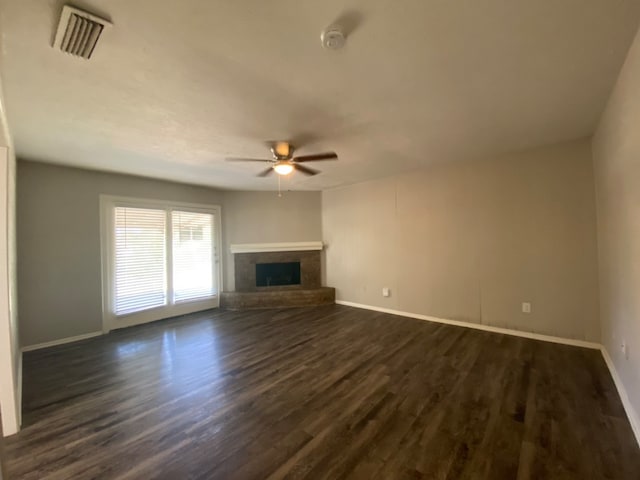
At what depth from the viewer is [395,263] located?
5.03 m

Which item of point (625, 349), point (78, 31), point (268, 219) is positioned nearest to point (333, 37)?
point (78, 31)

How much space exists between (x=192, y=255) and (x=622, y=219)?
19.1 ft

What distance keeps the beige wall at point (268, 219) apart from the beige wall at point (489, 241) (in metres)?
1.05

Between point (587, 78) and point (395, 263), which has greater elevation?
point (587, 78)

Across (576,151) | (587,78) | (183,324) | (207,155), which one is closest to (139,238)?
(183,324)

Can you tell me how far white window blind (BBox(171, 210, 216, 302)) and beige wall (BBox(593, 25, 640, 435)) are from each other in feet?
19.0

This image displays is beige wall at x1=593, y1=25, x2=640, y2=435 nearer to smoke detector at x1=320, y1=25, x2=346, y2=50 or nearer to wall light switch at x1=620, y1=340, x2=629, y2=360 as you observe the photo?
wall light switch at x1=620, y1=340, x2=629, y2=360

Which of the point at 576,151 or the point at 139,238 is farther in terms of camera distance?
the point at 139,238

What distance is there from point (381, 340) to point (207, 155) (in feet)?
10.8

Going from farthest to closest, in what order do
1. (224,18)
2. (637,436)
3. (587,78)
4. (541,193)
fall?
(541,193), (587,78), (637,436), (224,18)

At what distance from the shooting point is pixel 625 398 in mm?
2227

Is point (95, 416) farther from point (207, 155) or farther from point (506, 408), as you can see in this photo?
point (506, 408)

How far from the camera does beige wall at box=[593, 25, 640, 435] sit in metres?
1.88

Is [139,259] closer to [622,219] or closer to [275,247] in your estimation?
[275,247]
